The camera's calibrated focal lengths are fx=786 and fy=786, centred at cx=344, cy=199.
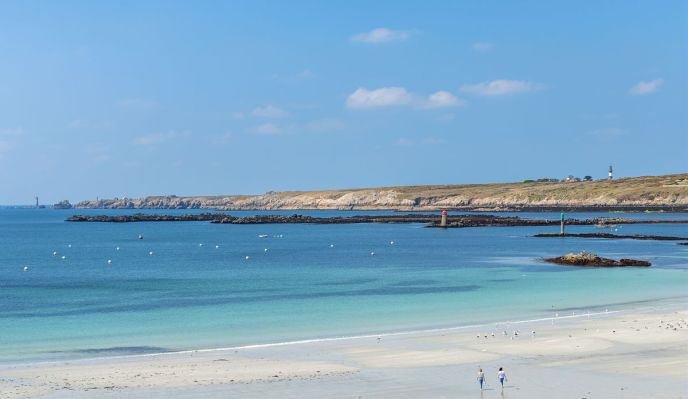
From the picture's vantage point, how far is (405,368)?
22.0 meters

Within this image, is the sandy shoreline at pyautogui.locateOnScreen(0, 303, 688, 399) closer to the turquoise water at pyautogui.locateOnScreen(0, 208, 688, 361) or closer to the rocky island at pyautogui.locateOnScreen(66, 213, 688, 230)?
the turquoise water at pyautogui.locateOnScreen(0, 208, 688, 361)

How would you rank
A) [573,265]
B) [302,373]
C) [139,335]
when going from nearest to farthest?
[302,373], [139,335], [573,265]

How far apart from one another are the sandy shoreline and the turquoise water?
270cm

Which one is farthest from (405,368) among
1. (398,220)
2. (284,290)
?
(398,220)

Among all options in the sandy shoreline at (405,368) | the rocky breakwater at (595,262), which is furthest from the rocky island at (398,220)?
the sandy shoreline at (405,368)

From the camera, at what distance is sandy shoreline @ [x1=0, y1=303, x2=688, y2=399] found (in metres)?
19.3

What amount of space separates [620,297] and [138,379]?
85.7ft

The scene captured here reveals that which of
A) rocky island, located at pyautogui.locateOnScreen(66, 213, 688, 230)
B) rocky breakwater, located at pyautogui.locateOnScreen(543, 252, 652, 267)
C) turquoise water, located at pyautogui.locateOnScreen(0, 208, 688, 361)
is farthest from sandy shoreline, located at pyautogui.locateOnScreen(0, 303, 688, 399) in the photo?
rocky island, located at pyautogui.locateOnScreen(66, 213, 688, 230)

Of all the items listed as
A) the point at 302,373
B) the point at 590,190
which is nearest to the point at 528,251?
the point at 302,373

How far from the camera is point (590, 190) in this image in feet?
636

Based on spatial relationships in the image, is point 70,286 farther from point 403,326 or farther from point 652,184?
point 652,184

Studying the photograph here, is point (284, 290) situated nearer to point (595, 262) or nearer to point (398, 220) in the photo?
point (595, 262)

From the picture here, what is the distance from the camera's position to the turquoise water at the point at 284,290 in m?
29.5

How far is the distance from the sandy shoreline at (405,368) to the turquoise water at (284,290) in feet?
8.87
